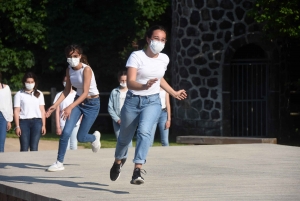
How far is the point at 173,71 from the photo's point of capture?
88.6ft

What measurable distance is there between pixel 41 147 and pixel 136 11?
9227mm

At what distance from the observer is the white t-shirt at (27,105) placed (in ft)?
49.1

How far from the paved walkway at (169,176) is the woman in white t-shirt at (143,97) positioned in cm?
44

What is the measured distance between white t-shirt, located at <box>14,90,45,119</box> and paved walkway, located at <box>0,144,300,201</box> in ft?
2.10

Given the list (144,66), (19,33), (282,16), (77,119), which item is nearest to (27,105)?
(77,119)

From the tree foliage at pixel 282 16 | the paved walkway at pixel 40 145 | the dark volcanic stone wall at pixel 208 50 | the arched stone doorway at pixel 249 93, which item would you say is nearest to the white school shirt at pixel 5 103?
the paved walkway at pixel 40 145

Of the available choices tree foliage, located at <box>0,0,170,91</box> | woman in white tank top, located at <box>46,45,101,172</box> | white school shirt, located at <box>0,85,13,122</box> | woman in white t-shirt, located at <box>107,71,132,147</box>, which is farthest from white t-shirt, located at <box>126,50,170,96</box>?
tree foliage, located at <box>0,0,170,91</box>

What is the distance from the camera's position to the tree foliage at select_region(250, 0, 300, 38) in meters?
21.5

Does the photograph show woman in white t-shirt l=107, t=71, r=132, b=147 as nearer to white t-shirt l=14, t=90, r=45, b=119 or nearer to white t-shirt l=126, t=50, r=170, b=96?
white t-shirt l=14, t=90, r=45, b=119

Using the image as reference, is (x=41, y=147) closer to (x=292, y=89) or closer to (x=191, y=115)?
(x=191, y=115)

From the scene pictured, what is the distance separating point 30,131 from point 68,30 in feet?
49.3

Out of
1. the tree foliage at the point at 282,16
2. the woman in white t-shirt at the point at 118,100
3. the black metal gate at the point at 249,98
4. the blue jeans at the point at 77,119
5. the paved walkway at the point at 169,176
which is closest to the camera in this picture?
the paved walkway at the point at 169,176

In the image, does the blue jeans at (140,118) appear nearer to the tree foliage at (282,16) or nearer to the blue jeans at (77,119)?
the blue jeans at (77,119)

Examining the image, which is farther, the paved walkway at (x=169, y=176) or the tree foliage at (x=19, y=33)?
the tree foliage at (x=19, y=33)
